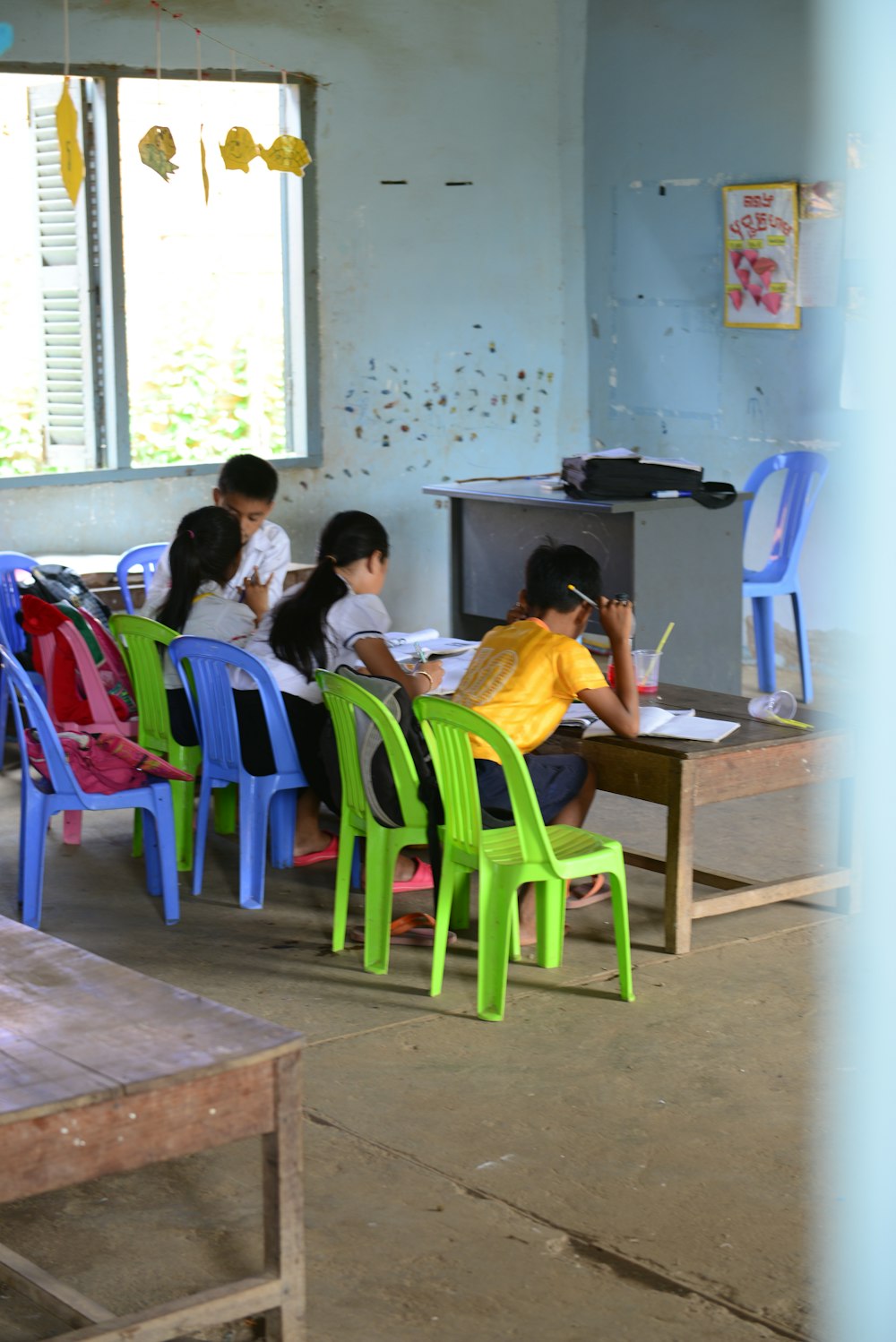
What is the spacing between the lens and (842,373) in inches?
270

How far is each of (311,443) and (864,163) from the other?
2.64 meters

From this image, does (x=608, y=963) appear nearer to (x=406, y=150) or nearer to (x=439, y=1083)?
(x=439, y=1083)

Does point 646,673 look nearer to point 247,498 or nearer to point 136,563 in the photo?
point 247,498

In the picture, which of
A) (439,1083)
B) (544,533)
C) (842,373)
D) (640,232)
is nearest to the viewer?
(439,1083)

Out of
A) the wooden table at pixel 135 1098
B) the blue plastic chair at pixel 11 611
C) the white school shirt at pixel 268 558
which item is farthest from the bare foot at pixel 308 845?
the wooden table at pixel 135 1098

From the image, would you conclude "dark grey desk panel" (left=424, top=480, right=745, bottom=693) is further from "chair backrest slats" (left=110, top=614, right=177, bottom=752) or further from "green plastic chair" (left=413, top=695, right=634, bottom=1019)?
"green plastic chair" (left=413, top=695, right=634, bottom=1019)

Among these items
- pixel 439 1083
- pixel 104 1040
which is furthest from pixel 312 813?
pixel 104 1040

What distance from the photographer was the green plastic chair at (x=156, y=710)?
4539mm

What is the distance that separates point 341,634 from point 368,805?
649 mm

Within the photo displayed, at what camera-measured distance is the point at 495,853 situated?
3648 millimetres

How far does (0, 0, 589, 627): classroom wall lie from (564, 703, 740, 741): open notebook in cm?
353

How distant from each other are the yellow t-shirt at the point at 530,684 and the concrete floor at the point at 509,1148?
0.57 m

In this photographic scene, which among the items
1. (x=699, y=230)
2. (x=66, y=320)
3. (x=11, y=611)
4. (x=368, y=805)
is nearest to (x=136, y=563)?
(x=11, y=611)

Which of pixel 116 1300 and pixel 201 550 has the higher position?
pixel 201 550
